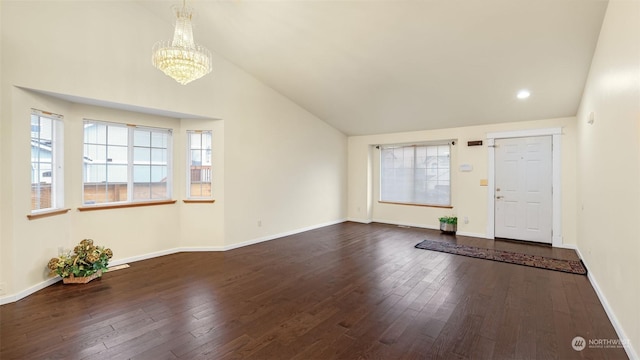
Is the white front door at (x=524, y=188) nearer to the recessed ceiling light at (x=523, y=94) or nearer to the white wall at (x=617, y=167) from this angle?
the recessed ceiling light at (x=523, y=94)

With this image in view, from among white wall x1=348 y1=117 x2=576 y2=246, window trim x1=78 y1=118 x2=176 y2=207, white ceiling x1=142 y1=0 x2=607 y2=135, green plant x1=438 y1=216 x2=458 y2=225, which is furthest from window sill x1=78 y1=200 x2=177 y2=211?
green plant x1=438 y1=216 x2=458 y2=225

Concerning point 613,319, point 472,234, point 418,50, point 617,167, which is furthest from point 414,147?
point 613,319

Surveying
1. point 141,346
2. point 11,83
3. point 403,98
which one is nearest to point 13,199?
point 11,83

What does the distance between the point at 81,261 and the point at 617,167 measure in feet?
18.1

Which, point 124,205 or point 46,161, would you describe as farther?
point 124,205

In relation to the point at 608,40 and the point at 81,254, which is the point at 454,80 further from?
the point at 81,254

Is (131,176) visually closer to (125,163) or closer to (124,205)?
(125,163)

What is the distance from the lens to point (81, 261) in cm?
349

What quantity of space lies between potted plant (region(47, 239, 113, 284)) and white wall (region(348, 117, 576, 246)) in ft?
18.5

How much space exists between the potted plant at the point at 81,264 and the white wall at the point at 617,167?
513 cm

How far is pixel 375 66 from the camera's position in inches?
177

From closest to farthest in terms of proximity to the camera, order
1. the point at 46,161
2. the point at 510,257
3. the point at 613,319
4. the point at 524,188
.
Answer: the point at 613,319
the point at 46,161
the point at 510,257
the point at 524,188

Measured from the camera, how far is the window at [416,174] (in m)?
6.79

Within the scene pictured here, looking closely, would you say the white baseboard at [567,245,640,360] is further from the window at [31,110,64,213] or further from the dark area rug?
the window at [31,110,64,213]
